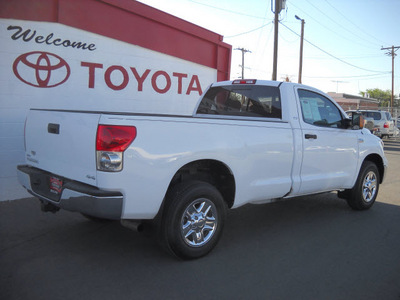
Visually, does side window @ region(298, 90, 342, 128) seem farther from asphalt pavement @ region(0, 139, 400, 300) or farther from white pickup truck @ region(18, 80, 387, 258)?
asphalt pavement @ region(0, 139, 400, 300)

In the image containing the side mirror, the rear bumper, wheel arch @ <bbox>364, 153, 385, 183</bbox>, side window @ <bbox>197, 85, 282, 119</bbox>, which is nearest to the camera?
the rear bumper

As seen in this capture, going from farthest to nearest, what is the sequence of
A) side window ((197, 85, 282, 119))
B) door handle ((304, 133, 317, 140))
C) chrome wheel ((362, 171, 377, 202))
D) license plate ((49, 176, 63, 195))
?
chrome wheel ((362, 171, 377, 202)), side window ((197, 85, 282, 119)), door handle ((304, 133, 317, 140)), license plate ((49, 176, 63, 195))

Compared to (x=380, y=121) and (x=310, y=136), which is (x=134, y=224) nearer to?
(x=310, y=136)

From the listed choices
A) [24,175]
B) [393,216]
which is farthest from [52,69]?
[393,216]

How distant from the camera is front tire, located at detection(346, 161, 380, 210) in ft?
19.3

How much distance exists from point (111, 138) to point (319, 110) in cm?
333

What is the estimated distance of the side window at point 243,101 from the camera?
499 centimetres

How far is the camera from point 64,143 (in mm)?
3492

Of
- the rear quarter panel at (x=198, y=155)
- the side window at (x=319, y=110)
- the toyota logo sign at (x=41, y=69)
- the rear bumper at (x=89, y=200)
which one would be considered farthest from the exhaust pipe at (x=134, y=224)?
the toyota logo sign at (x=41, y=69)

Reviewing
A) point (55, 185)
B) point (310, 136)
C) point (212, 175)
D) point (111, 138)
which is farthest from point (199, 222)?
point (310, 136)

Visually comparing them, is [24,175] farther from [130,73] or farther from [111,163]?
[130,73]

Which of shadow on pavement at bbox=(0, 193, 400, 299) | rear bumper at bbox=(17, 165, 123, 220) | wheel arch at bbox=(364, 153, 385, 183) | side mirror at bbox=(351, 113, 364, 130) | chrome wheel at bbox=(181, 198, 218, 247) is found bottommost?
shadow on pavement at bbox=(0, 193, 400, 299)

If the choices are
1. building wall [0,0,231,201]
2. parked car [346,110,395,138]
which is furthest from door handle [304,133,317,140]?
parked car [346,110,395,138]

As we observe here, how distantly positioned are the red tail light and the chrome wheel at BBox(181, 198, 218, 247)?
1.00 meters
